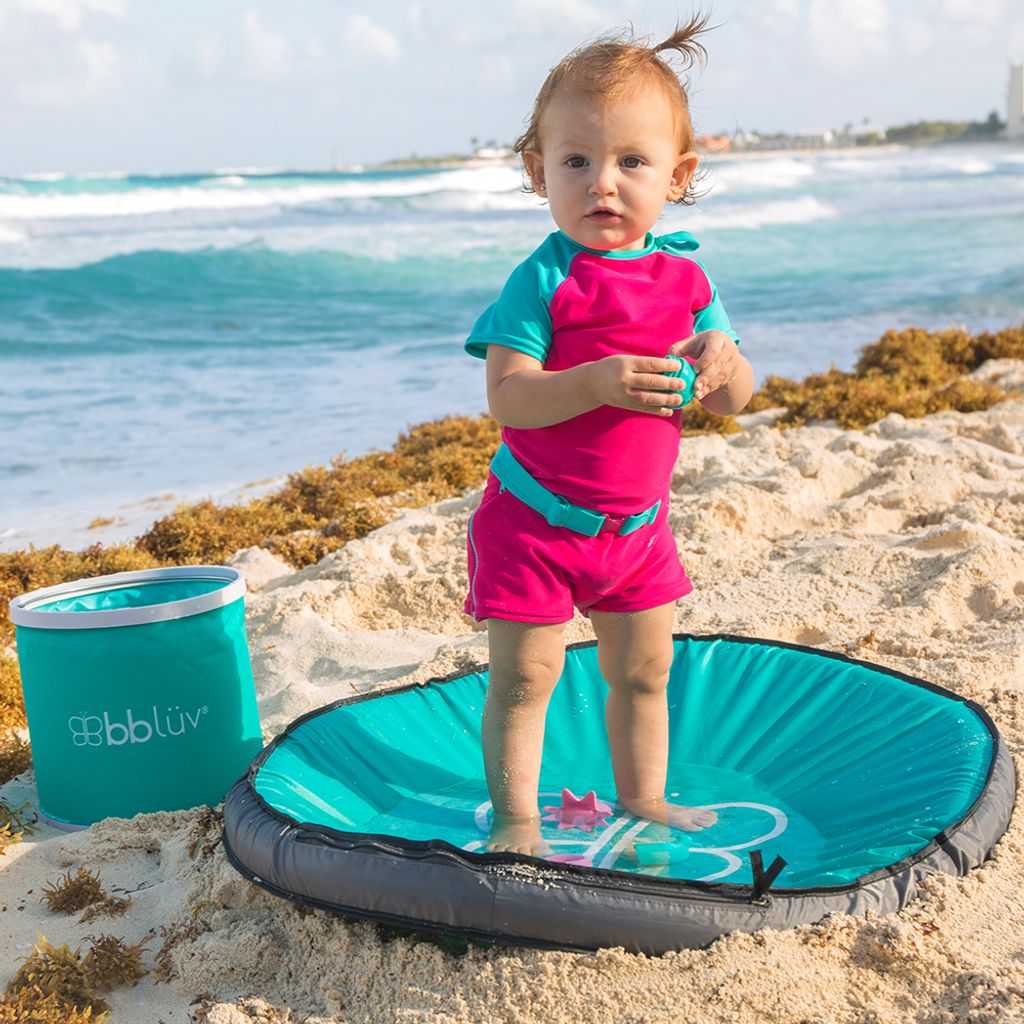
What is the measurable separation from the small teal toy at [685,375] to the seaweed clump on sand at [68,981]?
150 cm

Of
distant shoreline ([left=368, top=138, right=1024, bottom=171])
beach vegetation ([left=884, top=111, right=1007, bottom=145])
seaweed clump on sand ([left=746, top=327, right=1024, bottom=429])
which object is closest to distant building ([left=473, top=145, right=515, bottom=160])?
distant shoreline ([left=368, top=138, right=1024, bottom=171])

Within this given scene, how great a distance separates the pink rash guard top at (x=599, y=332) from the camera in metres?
2.41

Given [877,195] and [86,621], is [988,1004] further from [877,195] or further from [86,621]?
[877,195]

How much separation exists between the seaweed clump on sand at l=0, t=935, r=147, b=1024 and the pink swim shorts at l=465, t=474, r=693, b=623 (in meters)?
0.97

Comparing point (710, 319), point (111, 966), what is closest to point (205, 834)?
point (111, 966)

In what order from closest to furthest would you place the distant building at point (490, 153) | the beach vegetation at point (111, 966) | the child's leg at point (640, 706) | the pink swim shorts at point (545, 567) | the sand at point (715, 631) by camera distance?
the sand at point (715, 631)
the beach vegetation at point (111, 966)
the pink swim shorts at point (545, 567)
the child's leg at point (640, 706)
the distant building at point (490, 153)

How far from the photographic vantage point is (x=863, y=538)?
461cm

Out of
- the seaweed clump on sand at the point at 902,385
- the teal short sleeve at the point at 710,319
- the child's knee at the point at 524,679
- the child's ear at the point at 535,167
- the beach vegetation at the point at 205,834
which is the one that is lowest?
the beach vegetation at the point at 205,834

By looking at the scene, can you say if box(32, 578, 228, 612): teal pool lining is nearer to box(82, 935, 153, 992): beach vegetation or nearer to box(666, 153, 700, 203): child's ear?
box(82, 935, 153, 992): beach vegetation

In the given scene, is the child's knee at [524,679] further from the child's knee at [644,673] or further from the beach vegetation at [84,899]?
the beach vegetation at [84,899]

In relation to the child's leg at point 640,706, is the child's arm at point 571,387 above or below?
above

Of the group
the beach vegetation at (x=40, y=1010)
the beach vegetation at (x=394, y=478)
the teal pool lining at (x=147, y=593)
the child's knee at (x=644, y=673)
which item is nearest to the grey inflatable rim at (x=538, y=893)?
the beach vegetation at (x=40, y=1010)

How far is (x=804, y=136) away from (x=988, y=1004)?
87.0 metres

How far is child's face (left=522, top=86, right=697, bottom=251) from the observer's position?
235 centimetres
